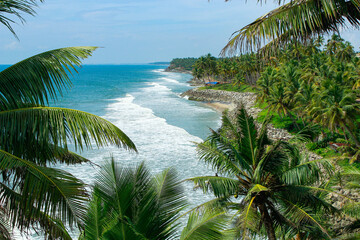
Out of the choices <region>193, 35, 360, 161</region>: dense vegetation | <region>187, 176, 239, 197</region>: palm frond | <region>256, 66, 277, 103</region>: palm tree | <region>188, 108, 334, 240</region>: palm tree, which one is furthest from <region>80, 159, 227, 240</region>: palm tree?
<region>256, 66, 277, 103</region>: palm tree

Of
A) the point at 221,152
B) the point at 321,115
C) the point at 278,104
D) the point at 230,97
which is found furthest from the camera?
the point at 230,97

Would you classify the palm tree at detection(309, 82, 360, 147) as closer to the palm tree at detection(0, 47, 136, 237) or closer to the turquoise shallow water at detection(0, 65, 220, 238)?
the turquoise shallow water at detection(0, 65, 220, 238)

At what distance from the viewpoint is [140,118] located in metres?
49.9

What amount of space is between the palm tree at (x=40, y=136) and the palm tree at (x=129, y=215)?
0.25m

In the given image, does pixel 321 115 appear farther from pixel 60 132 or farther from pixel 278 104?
pixel 60 132

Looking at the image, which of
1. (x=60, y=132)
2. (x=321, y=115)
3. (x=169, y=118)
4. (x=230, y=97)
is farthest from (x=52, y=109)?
(x=230, y=97)

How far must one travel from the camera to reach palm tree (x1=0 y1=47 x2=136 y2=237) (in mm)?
3664

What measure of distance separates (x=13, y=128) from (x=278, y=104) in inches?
1443

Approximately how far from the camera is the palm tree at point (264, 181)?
9.34 meters

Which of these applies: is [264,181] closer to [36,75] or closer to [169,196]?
[169,196]

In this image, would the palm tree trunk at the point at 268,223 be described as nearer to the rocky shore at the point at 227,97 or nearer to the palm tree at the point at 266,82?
the palm tree at the point at 266,82

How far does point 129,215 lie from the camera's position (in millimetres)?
4383

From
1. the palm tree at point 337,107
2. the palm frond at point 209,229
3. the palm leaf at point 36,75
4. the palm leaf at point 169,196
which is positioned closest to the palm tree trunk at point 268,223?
the palm leaf at point 169,196

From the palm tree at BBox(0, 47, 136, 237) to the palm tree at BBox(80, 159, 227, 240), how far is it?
0.25 m
